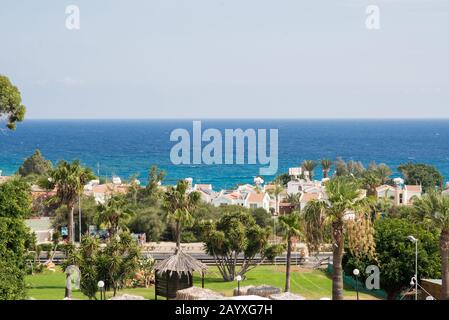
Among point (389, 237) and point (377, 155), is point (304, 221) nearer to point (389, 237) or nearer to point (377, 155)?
point (389, 237)

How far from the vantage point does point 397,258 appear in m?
31.4

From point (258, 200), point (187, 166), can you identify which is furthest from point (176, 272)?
point (187, 166)

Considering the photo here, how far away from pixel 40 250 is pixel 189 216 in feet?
35.4

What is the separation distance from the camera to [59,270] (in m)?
36.7

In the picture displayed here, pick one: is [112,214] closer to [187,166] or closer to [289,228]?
[289,228]

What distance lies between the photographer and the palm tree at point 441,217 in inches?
941

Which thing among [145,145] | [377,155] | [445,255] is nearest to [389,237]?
[445,255]

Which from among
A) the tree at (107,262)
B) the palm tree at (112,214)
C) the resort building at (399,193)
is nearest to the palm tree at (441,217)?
the tree at (107,262)
